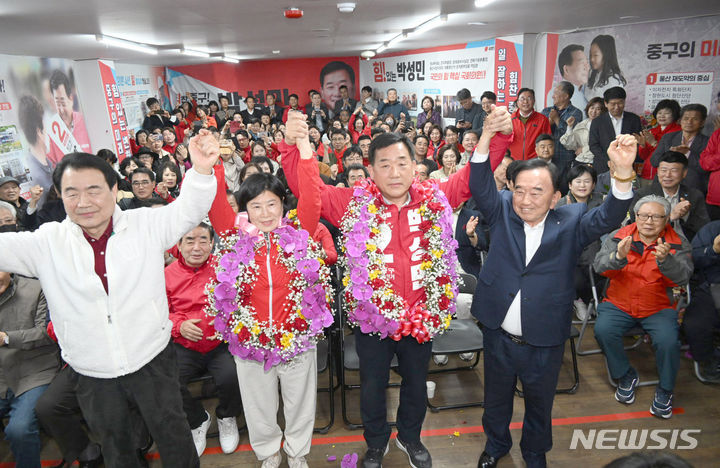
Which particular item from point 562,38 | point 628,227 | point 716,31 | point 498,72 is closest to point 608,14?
point 716,31

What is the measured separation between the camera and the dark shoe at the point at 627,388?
3393mm

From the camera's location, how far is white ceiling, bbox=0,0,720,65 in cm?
469

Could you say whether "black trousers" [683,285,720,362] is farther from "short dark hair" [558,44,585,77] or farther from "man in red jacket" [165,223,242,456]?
"short dark hair" [558,44,585,77]

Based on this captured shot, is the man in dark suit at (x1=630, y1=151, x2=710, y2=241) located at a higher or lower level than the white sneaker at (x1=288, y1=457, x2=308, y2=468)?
higher

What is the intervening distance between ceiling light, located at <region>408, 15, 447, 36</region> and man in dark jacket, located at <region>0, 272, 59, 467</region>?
6.09 m

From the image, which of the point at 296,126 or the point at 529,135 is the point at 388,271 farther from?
the point at 529,135

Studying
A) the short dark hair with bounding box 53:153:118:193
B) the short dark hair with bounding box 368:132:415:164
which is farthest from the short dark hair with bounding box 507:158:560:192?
the short dark hair with bounding box 53:153:118:193

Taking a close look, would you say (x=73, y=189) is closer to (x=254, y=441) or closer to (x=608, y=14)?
A: (x=254, y=441)

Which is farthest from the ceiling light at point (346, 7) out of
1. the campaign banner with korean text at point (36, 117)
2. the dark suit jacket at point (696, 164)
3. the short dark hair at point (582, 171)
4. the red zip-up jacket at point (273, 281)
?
the campaign banner with korean text at point (36, 117)

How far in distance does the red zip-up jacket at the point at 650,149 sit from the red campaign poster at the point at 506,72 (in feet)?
11.6

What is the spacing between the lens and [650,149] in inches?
252

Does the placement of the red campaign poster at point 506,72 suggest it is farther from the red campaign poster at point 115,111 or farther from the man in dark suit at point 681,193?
the red campaign poster at point 115,111

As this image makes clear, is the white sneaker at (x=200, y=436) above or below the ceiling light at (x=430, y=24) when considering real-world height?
below

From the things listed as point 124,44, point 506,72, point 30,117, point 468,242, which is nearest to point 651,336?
point 468,242
